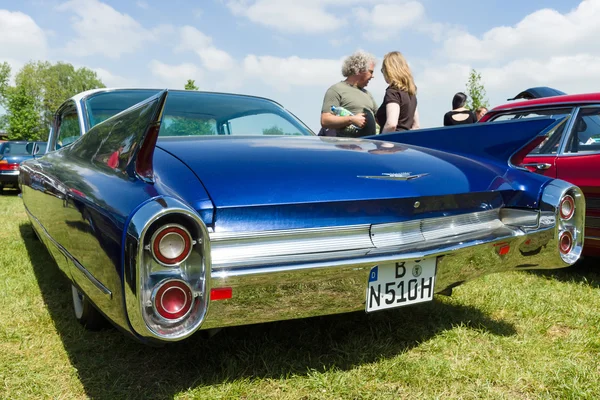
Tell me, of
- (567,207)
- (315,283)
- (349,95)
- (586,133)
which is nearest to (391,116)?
(349,95)

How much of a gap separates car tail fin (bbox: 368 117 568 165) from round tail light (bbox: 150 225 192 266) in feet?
5.60

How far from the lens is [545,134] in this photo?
2445 mm

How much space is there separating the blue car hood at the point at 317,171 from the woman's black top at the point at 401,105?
2068 millimetres

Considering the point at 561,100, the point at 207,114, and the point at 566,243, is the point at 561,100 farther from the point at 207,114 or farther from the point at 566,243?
the point at 207,114

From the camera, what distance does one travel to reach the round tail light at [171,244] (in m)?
1.51

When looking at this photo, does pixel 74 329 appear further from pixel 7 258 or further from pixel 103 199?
pixel 7 258

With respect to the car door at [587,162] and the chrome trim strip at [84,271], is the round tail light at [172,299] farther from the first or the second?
the car door at [587,162]

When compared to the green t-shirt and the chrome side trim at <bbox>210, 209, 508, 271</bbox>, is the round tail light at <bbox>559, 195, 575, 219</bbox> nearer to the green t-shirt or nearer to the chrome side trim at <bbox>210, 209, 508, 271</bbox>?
the chrome side trim at <bbox>210, 209, 508, 271</bbox>

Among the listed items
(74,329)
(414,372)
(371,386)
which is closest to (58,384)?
(74,329)

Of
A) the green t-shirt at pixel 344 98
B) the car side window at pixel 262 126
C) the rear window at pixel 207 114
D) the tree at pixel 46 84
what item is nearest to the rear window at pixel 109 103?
the rear window at pixel 207 114

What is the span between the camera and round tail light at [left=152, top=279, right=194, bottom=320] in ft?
4.98

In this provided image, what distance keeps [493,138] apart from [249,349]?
5.24ft

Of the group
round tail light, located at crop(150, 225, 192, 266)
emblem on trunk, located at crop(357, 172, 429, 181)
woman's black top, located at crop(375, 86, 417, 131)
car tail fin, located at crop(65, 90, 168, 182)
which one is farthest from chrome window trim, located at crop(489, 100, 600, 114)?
round tail light, located at crop(150, 225, 192, 266)

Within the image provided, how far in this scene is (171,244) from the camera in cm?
153
